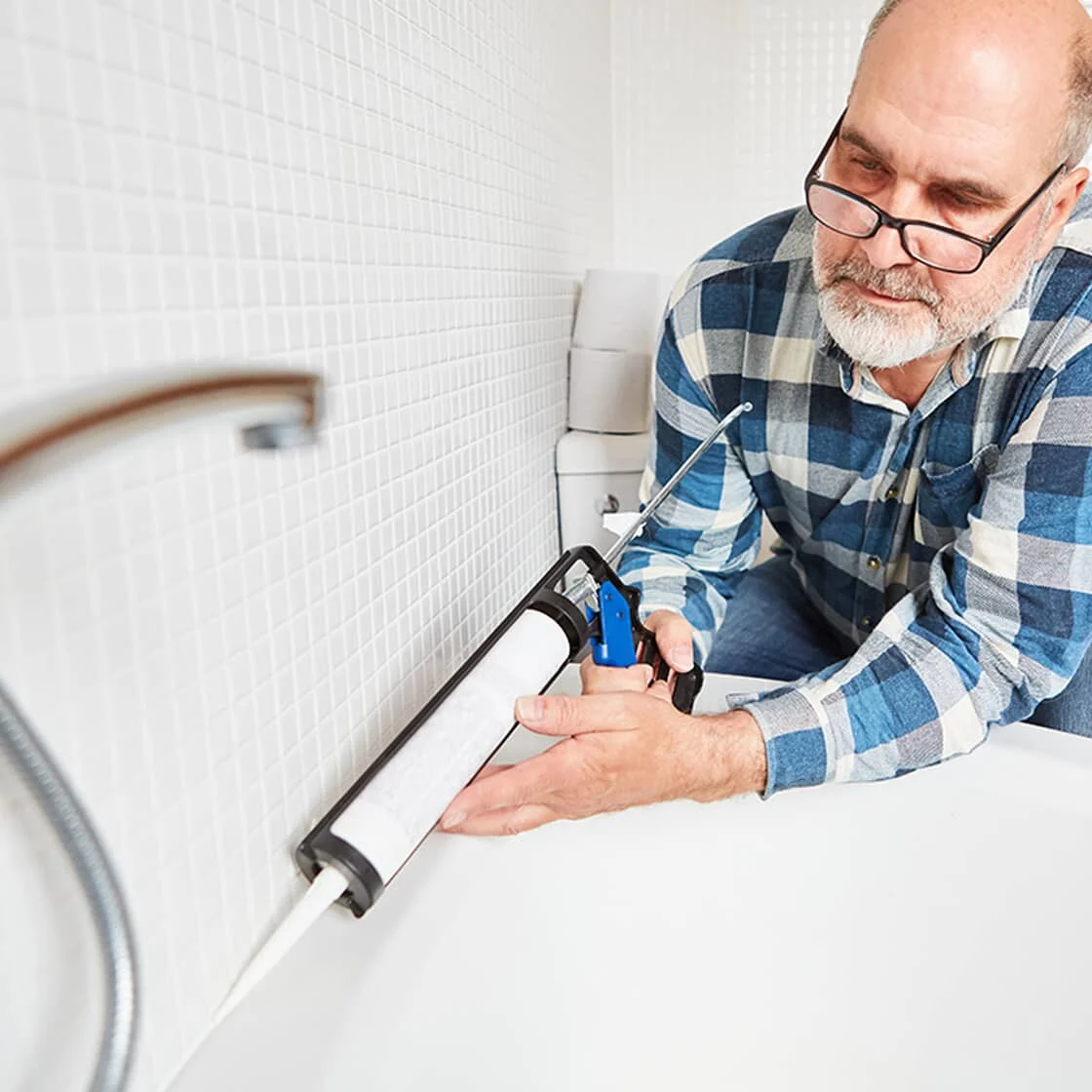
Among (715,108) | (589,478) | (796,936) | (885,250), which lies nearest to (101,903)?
(796,936)

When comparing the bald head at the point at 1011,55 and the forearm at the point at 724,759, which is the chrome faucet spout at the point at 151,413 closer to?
the forearm at the point at 724,759

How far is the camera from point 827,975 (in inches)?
34.9

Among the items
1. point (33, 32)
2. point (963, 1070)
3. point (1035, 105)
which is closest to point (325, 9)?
point (33, 32)

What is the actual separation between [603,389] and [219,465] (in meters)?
0.83

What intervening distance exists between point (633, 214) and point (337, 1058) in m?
1.41

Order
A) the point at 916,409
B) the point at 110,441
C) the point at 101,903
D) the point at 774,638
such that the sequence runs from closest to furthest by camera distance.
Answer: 1. the point at 110,441
2. the point at 101,903
3. the point at 916,409
4. the point at 774,638

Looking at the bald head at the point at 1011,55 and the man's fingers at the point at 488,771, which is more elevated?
the bald head at the point at 1011,55

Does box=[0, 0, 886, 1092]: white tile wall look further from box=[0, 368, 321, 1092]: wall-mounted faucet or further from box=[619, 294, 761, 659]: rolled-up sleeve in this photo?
box=[619, 294, 761, 659]: rolled-up sleeve

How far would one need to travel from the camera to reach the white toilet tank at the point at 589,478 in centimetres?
137

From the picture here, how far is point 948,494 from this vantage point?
→ 1.04 m

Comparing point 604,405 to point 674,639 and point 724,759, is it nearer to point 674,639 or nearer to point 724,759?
point 674,639

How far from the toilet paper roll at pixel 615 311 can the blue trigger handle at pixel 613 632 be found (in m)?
0.61

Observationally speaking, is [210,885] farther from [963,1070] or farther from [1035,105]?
[1035,105]

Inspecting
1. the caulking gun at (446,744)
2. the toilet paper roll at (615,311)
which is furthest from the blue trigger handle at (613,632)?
the toilet paper roll at (615,311)
